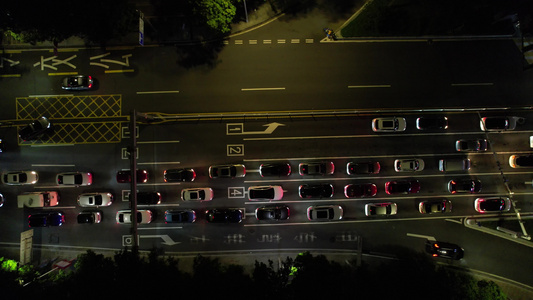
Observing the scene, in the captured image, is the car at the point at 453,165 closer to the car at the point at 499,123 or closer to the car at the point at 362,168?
the car at the point at 499,123

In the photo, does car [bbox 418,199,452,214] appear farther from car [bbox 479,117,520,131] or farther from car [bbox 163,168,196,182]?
car [bbox 163,168,196,182]

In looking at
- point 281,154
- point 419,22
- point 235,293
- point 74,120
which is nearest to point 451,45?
point 419,22

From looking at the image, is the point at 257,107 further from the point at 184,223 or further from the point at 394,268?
the point at 394,268

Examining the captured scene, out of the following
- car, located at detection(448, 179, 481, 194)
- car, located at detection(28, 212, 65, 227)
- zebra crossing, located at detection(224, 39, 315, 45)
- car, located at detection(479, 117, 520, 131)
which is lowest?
car, located at detection(28, 212, 65, 227)

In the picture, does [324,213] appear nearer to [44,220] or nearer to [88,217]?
[88,217]

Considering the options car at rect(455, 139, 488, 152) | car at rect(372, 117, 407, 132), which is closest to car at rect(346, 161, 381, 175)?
car at rect(372, 117, 407, 132)

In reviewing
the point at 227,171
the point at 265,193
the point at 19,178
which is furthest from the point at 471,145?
the point at 19,178

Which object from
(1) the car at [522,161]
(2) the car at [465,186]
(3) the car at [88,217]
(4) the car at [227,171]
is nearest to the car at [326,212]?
(4) the car at [227,171]
